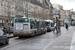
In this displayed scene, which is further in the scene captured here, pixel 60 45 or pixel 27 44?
pixel 27 44

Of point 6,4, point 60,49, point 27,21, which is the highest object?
point 6,4

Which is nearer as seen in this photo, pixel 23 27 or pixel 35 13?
pixel 23 27

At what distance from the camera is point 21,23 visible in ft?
80.9

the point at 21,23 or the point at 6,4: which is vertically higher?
the point at 6,4

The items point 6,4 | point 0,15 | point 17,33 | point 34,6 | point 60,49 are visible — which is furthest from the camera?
point 34,6

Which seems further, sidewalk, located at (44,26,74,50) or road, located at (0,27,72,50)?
road, located at (0,27,72,50)

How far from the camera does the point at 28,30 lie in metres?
24.4

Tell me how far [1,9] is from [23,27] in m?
33.9

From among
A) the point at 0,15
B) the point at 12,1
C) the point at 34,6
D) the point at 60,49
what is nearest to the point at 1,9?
the point at 0,15

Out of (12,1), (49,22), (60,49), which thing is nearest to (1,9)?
→ (12,1)

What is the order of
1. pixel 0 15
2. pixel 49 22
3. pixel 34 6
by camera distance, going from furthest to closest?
pixel 34 6
pixel 0 15
pixel 49 22

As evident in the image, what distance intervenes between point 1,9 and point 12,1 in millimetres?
7735

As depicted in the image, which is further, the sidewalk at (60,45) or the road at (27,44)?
the road at (27,44)

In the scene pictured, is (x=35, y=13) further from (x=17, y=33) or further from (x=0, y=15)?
(x=17, y=33)
